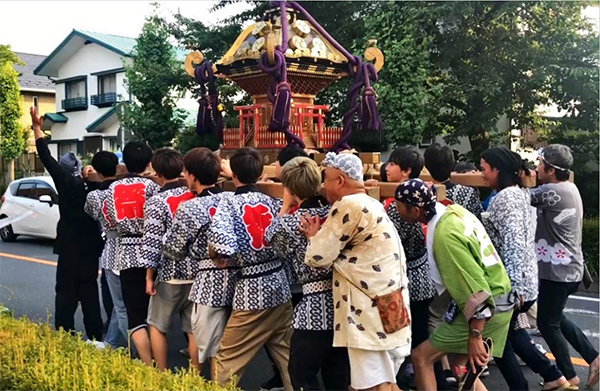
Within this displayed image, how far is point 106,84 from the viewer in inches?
1024

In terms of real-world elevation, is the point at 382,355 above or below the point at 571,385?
above

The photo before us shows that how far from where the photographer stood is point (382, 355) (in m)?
3.11

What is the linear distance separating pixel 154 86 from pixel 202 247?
1193 centimetres

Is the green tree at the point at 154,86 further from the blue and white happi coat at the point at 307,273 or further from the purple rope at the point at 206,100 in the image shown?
the blue and white happi coat at the point at 307,273

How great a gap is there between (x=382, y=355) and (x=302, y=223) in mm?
788

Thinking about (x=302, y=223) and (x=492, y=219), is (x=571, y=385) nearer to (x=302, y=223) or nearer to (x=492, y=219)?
(x=492, y=219)

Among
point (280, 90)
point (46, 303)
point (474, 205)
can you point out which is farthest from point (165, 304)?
point (46, 303)

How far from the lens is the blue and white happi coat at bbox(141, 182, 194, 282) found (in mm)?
4281

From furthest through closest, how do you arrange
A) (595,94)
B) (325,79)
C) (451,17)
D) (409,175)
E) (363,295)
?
1. (451,17)
2. (595,94)
3. (325,79)
4. (409,175)
5. (363,295)

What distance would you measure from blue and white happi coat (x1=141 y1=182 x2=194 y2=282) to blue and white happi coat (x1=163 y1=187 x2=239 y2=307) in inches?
13.2

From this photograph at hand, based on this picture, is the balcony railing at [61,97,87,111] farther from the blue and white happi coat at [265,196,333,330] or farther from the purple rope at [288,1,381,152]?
the blue and white happi coat at [265,196,333,330]

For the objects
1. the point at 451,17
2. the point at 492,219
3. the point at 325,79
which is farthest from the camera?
the point at 451,17

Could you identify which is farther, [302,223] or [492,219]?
[492,219]

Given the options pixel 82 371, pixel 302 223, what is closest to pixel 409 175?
pixel 302 223
